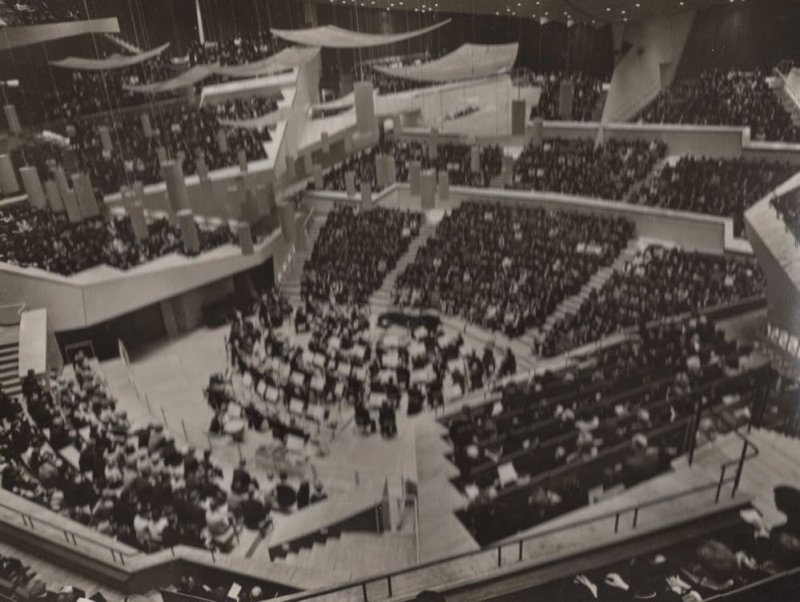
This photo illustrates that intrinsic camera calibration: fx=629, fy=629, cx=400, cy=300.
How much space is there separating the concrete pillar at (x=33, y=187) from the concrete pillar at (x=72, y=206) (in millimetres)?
484

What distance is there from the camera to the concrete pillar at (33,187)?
13656mm

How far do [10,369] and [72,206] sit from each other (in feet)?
13.6

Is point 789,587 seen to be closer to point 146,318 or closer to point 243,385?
point 243,385

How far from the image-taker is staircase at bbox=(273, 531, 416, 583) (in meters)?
6.89

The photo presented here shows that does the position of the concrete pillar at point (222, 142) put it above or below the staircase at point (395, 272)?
above

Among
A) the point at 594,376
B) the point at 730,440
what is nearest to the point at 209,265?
the point at 594,376

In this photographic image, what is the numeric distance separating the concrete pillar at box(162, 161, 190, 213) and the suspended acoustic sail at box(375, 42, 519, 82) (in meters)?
5.12

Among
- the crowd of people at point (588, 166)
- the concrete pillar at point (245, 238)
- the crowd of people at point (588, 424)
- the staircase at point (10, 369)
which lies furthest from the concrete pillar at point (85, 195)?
the crowd of people at point (588, 166)

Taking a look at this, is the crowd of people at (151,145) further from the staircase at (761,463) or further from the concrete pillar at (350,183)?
the staircase at (761,463)

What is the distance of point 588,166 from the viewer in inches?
646

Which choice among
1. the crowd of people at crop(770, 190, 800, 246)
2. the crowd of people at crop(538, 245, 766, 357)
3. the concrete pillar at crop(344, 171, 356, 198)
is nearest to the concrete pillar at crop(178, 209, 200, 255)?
the concrete pillar at crop(344, 171, 356, 198)

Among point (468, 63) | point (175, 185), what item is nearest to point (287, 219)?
point (175, 185)

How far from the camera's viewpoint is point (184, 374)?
44.8ft

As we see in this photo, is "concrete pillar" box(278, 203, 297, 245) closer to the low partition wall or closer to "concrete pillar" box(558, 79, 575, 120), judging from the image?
the low partition wall
